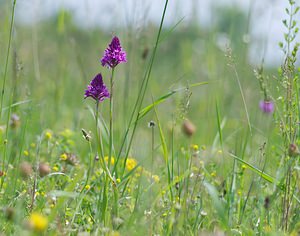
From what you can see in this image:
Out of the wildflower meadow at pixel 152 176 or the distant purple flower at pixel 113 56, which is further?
the distant purple flower at pixel 113 56

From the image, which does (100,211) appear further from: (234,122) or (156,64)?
(156,64)

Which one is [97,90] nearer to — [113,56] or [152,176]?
[113,56]

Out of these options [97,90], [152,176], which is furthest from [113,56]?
[152,176]

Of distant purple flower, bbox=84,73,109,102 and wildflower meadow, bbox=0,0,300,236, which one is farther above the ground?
distant purple flower, bbox=84,73,109,102

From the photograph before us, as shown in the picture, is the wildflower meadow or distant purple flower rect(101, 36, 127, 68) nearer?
the wildflower meadow

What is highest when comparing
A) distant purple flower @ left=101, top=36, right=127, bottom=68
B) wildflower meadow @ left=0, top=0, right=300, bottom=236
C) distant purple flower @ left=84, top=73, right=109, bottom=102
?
distant purple flower @ left=101, top=36, right=127, bottom=68

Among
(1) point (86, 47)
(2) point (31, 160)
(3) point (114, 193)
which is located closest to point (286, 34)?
(3) point (114, 193)

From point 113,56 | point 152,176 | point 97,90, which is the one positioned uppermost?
point 113,56

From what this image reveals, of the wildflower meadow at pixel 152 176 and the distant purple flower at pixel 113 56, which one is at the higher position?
the distant purple flower at pixel 113 56

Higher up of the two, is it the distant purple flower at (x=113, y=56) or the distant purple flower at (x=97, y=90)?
the distant purple flower at (x=113, y=56)

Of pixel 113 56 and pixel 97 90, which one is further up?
pixel 113 56

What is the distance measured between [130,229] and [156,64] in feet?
25.9

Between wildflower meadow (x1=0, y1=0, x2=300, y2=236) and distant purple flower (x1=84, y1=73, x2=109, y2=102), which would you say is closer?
wildflower meadow (x1=0, y1=0, x2=300, y2=236)

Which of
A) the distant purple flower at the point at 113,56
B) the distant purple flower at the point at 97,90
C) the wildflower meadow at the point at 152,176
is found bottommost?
the wildflower meadow at the point at 152,176
